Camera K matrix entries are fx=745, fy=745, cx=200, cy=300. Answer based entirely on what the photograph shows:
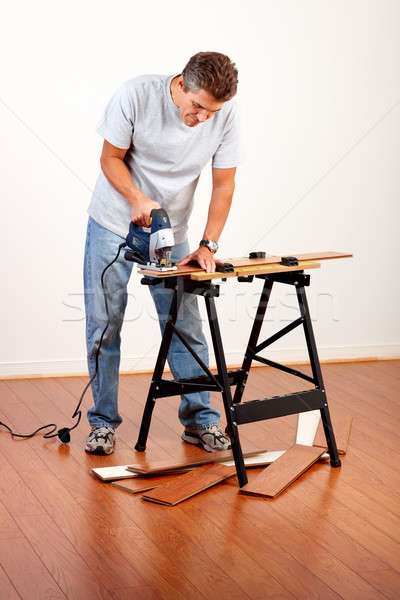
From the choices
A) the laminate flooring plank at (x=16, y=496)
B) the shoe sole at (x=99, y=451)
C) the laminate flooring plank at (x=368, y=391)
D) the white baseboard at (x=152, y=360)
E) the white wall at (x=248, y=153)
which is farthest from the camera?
the white baseboard at (x=152, y=360)

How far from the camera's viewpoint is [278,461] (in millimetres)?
2846

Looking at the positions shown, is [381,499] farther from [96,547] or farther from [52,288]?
[52,288]

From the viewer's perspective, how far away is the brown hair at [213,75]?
7.99 ft

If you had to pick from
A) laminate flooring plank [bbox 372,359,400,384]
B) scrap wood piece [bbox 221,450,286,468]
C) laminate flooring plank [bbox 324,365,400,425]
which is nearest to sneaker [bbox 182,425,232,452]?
scrap wood piece [bbox 221,450,286,468]

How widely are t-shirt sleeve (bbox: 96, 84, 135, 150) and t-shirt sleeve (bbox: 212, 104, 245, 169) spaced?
1.24ft

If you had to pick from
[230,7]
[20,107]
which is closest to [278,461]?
[20,107]

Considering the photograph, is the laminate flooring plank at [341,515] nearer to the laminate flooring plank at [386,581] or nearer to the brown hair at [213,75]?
the laminate flooring plank at [386,581]

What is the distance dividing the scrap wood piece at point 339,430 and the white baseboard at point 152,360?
0.99 metres

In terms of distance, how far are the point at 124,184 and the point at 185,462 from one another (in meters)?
1.05

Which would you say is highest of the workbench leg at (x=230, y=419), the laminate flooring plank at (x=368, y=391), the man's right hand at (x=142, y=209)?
the man's right hand at (x=142, y=209)

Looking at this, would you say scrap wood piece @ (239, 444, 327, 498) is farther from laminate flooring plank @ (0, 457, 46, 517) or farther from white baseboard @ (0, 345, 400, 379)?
white baseboard @ (0, 345, 400, 379)

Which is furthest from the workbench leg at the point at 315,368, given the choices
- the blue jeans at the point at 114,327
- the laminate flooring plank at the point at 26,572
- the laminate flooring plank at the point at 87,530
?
the laminate flooring plank at the point at 26,572

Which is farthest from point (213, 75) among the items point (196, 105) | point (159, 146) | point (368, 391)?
point (368, 391)

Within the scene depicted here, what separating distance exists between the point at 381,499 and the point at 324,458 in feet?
1.36
